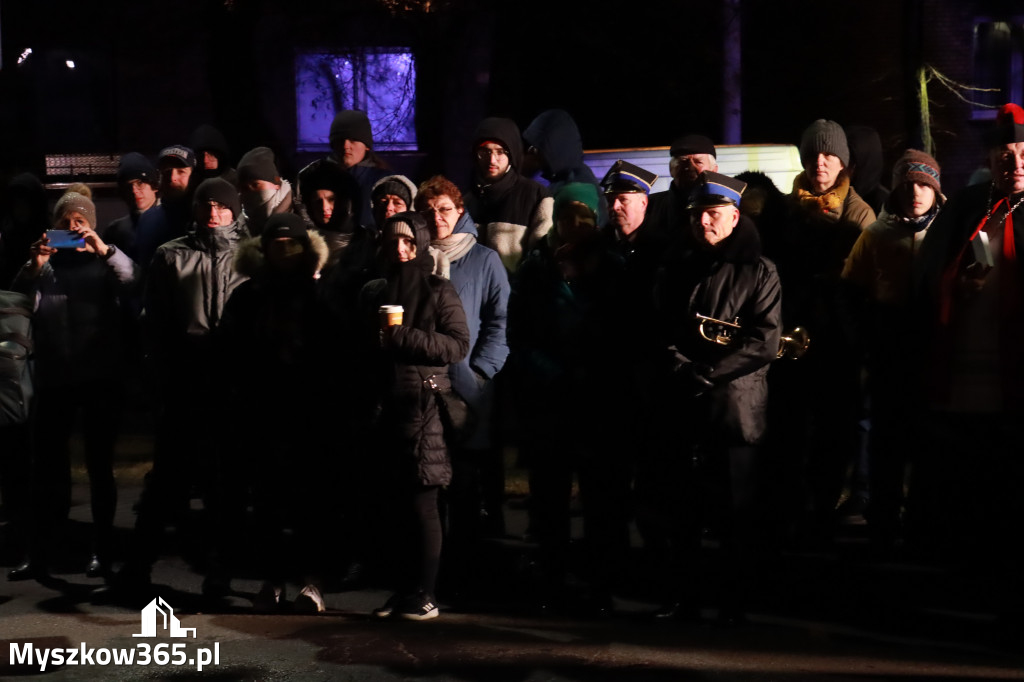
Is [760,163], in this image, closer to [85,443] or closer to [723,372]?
[723,372]

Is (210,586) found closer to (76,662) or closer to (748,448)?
Answer: (76,662)

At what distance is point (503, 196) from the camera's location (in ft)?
27.2

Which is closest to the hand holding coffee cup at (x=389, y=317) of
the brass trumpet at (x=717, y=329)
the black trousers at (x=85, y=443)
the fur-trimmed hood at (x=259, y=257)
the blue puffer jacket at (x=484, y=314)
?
the fur-trimmed hood at (x=259, y=257)

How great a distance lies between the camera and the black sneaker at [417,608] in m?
6.55

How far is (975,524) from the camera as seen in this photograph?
22.3 feet

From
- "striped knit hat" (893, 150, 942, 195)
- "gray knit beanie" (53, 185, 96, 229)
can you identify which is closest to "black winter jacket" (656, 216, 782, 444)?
"striped knit hat" (893, 150, 942, 195)

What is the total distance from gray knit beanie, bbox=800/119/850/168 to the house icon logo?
13.7 ft

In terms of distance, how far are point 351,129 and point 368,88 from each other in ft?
48.7

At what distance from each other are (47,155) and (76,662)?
779 inches

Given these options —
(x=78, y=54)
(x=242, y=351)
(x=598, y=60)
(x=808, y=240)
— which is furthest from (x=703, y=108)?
(x=242, y=351)

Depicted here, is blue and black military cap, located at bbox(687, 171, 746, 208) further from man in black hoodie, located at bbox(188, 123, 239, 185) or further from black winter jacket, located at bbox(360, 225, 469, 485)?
man in black hoodie, located at bbox(188, 123, 239, 185)

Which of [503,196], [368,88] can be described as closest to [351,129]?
[503,196]

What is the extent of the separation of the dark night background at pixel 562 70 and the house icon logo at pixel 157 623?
14.4 meters

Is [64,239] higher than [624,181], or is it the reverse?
[624,181]
